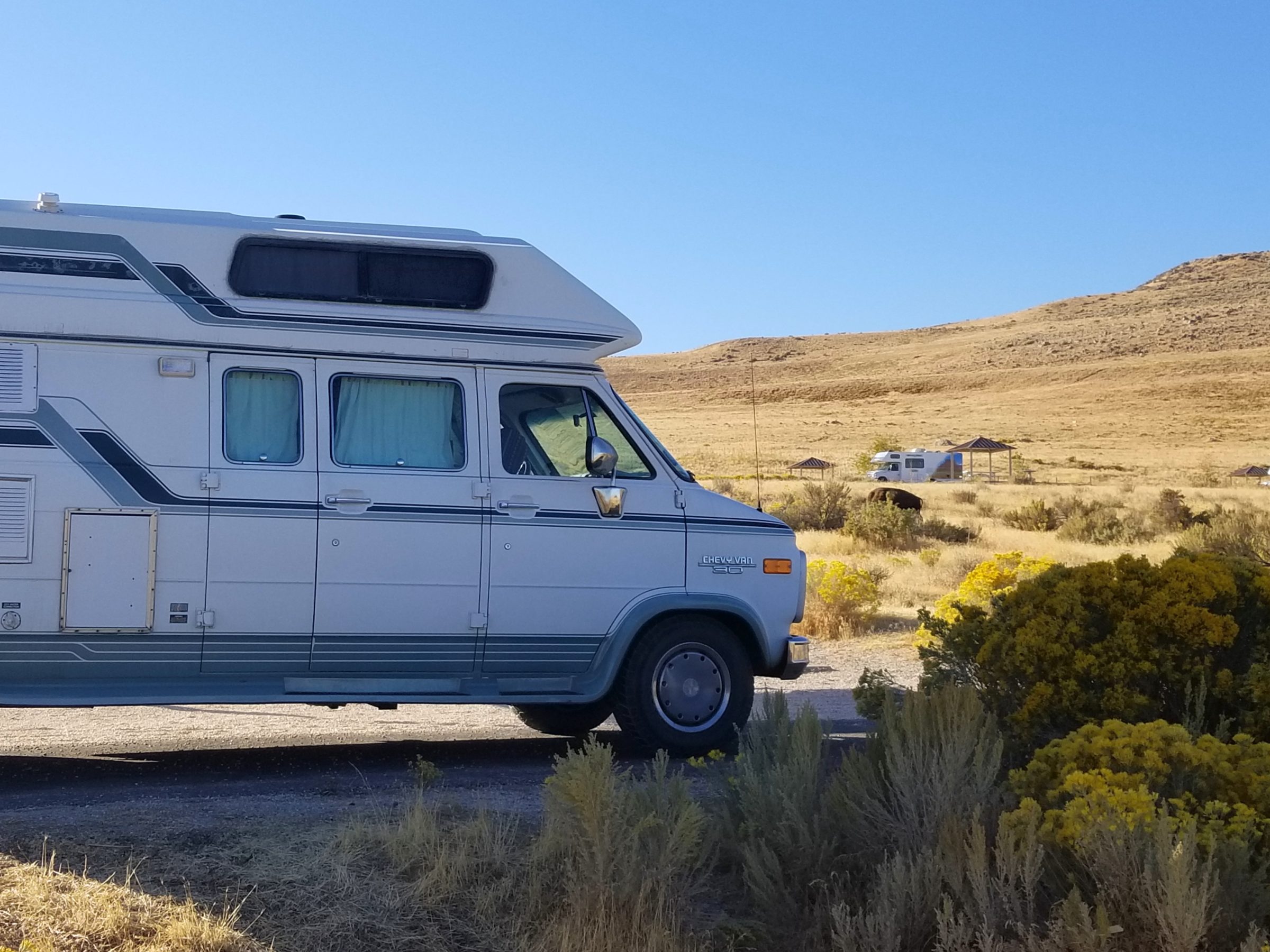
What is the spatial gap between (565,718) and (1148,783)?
4.92 m

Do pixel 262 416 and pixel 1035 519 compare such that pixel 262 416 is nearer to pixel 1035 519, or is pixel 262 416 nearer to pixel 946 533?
pixel 946 533

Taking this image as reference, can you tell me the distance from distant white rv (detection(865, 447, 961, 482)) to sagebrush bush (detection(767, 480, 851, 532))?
25931 millimetres

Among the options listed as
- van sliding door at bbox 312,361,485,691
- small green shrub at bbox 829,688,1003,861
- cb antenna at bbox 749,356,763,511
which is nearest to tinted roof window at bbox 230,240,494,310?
van sliding door at bbox 312,361,485,691

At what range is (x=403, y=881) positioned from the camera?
4848mm

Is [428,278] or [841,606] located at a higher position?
[428,278]

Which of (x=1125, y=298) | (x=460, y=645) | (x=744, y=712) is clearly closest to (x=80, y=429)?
(x=460, y=645)

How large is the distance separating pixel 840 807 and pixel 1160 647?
6.98 feet

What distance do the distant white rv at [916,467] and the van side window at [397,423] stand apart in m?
46.3

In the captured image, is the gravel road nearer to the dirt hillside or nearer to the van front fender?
the van front fender

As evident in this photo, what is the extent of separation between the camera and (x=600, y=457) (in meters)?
7.53

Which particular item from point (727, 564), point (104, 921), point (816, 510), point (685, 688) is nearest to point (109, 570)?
point (104, 921)

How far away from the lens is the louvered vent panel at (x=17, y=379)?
686cm

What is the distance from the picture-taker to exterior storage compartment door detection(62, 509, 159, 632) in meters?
6.86

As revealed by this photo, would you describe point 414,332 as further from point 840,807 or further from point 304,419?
point 840,807
